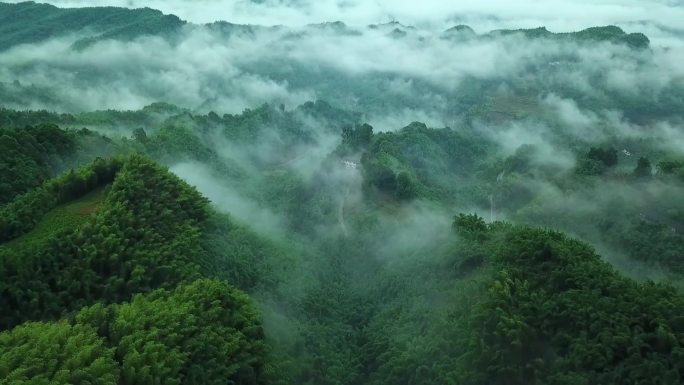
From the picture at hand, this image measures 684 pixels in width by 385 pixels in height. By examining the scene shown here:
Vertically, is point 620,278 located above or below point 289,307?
above

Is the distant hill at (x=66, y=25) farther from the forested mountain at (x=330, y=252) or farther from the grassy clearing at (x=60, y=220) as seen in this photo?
the grassy clearing at (x=60, y=220)

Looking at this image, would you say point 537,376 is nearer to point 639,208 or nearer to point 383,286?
point 383,286

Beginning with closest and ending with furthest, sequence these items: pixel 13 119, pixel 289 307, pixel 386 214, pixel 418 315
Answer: pixel 418 315
pixel 289 307
pixel 386 214
pixel 13 119

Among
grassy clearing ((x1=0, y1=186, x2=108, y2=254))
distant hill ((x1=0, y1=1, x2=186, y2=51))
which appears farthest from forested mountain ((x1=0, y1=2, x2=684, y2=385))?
distant hill ((x1=0, y1=1, x2=186, y2=51))

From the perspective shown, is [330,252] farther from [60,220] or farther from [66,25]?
[66,25]

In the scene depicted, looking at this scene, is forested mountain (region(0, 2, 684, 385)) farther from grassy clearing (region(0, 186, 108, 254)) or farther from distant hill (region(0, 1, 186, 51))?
distant hill (region(0, 1, 186, 51))

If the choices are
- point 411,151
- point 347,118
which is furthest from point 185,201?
point 347,118
